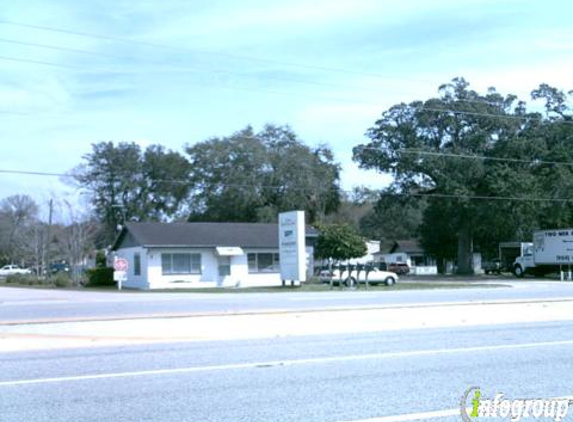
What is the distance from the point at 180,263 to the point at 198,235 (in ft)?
8.63

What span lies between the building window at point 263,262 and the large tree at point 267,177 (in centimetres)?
2067

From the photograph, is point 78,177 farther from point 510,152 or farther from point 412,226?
point 510,152

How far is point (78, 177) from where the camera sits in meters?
87.4

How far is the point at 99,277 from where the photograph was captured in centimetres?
5025

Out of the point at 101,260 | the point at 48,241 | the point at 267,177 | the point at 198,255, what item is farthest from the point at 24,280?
the point at 267,177

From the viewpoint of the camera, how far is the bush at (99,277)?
164 feet

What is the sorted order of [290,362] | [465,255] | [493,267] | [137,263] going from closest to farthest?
[290,362], [137,263], [465,255], [493,267]

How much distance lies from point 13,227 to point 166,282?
61.1 metres

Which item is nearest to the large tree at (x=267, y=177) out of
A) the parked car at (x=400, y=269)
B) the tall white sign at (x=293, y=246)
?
the parked car at (x=400, y=269)

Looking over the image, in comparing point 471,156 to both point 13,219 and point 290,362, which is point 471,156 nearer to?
point 290,362

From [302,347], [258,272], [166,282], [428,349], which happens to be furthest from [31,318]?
[258,272]

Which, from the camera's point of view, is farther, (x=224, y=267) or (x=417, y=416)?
(x=224, y=267)

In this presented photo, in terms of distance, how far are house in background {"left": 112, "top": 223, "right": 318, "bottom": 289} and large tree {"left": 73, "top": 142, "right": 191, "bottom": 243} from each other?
134ft

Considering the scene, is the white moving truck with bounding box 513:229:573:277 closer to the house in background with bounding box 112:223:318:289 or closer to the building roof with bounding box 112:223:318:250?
the building roof with bounding box 112:223:318:250
